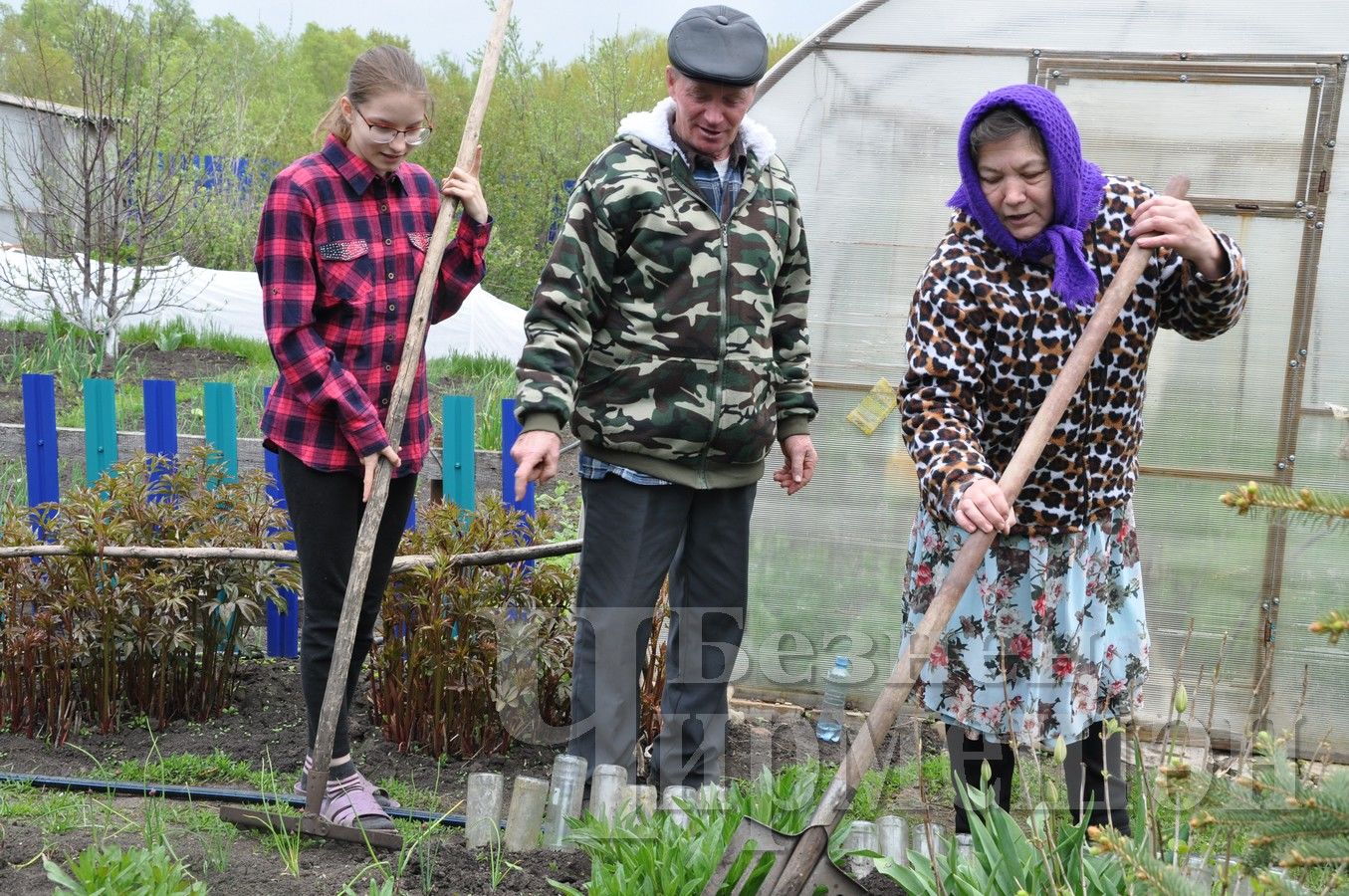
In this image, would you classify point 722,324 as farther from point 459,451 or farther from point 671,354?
point 459,451

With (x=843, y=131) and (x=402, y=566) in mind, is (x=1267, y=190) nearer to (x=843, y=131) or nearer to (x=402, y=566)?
(x=843, y=131)

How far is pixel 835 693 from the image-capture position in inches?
178

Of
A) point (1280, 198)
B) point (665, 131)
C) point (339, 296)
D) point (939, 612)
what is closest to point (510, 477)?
point (339, 296)

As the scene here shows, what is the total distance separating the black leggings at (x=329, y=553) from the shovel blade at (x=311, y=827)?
219 mm

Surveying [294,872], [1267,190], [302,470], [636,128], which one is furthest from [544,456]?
[1267,190]

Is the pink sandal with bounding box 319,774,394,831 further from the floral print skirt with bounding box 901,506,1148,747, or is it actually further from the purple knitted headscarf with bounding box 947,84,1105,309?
the purple knitted headscarf with bounding box 947,84,1105,309

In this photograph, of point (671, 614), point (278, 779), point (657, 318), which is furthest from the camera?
point (278, 779)

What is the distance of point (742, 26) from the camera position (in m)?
2.93

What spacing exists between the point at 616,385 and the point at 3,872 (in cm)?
165

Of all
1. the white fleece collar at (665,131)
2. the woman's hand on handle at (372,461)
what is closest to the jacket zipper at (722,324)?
the white fleece collar at (665,131)

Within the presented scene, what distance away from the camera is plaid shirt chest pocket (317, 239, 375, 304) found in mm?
2969

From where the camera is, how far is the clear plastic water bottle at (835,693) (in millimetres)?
4430

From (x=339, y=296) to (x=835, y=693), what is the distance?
239 centimetres

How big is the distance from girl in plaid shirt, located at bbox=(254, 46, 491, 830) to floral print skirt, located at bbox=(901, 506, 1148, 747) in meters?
Answer: 1.33
